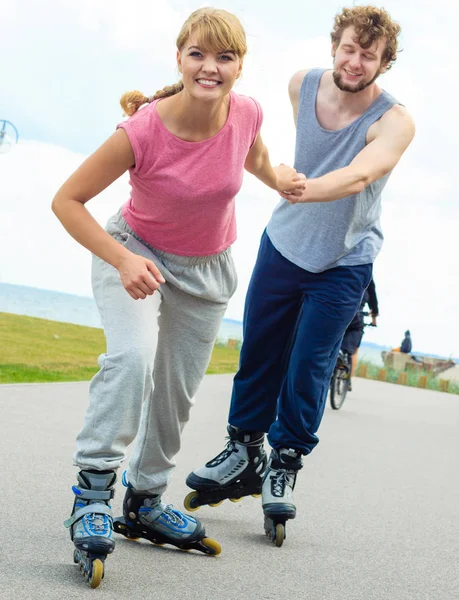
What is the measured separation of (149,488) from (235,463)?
2.65 feet

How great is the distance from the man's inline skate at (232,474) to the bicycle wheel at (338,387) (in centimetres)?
621

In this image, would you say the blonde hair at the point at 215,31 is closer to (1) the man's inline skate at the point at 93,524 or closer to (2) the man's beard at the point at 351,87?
(2) the man's beard at the point at 351,87

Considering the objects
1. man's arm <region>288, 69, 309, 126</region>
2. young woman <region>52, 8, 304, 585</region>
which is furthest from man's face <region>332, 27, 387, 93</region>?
young woman <region>52, 8, 304, 585</region>

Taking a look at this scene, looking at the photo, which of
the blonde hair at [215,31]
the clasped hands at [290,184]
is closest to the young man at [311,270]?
the clasped hands at [290,184]

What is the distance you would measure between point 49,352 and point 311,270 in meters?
8.01

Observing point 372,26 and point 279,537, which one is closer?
point 372,26

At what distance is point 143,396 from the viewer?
10.6 ft

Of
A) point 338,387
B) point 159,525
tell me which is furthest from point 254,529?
point 338,387

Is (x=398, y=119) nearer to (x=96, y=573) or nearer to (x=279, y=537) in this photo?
(x=279, y=537)

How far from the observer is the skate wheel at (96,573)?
3047 mm

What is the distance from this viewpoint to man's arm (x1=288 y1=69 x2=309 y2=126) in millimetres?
4457

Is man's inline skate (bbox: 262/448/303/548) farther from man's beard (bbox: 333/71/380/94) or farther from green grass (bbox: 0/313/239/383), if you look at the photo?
green grass (bbox: 0/313/239/383)

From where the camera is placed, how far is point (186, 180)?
3311mm

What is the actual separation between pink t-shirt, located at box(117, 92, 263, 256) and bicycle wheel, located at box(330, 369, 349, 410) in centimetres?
731
